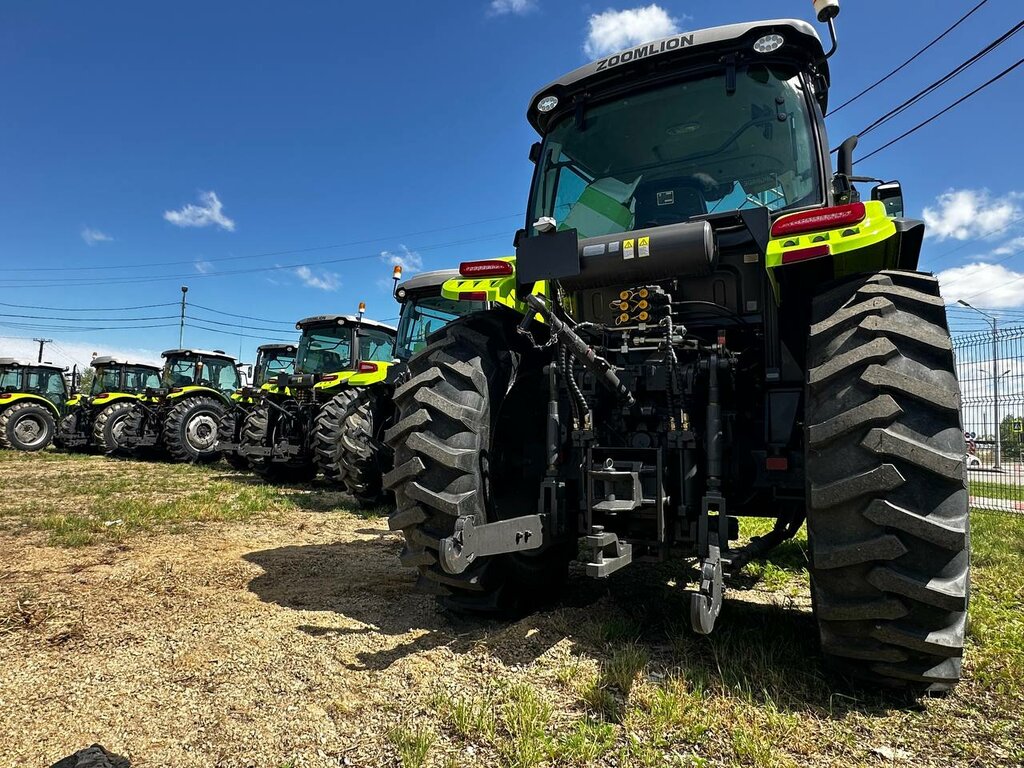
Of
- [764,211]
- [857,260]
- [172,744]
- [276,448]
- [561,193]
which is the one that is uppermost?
[561,193]

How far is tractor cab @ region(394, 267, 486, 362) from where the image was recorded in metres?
9.12

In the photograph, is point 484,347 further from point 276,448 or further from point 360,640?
point 276,448

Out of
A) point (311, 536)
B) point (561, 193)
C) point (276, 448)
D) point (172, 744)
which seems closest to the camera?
point (172, 744)

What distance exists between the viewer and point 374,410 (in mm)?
7449

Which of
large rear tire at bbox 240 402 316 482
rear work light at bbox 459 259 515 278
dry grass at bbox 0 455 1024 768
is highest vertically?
rear work light at bbox 459 259 515 278

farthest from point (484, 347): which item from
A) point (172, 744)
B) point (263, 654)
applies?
point (172, 744)

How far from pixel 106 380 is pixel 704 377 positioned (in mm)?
20291

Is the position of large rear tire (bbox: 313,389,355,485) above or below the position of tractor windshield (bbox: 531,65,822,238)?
below

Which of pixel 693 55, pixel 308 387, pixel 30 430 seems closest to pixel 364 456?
pixel 308 387

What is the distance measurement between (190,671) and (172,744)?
1.87 feet

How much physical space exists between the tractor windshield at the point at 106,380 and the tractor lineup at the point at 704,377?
61.0ft

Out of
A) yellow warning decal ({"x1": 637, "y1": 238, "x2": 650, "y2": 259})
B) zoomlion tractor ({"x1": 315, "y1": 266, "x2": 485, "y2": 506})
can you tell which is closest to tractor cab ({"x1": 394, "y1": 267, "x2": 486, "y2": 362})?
zoomlion tractor ({"x1": 315, "y1": 266, "x2": 485, "y2": 506})

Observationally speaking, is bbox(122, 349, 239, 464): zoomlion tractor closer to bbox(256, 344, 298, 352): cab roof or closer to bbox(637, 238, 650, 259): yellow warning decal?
bbox(256, 344, 298, 352): cab roof

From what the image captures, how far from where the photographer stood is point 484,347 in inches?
127
